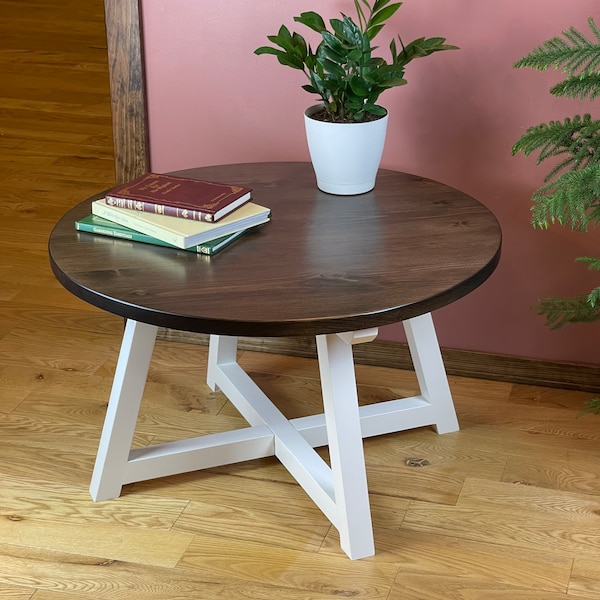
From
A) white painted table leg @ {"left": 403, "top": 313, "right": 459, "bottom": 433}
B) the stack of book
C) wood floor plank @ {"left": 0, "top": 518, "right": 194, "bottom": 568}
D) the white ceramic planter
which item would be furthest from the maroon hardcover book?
wood floor plank @ {"left": 0, "top": 518, "right": 194, "bottom": 568}

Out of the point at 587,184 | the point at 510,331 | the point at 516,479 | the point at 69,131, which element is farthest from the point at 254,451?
the point at 69,131

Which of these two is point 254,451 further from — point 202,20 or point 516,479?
point 202,20

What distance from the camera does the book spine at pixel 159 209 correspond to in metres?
1.65

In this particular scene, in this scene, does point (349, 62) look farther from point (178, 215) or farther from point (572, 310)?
point (572, 310)

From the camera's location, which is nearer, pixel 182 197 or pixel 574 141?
pixel 574 141

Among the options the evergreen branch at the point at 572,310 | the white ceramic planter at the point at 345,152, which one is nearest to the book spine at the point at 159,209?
the white ceramic planter at the point at 345,152

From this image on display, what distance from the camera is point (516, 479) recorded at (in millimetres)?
1888

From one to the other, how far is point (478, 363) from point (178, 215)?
33.0 inches

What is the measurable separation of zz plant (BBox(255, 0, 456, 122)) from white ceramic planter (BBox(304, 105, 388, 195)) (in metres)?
0.04

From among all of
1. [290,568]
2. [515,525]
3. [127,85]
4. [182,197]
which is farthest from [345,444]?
[127,85]

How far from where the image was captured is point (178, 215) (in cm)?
166

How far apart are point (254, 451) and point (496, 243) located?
22.5 inches

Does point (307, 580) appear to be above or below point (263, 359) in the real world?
above

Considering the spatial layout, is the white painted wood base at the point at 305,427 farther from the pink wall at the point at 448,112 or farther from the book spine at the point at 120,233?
the pink wall at the point at 448,112
